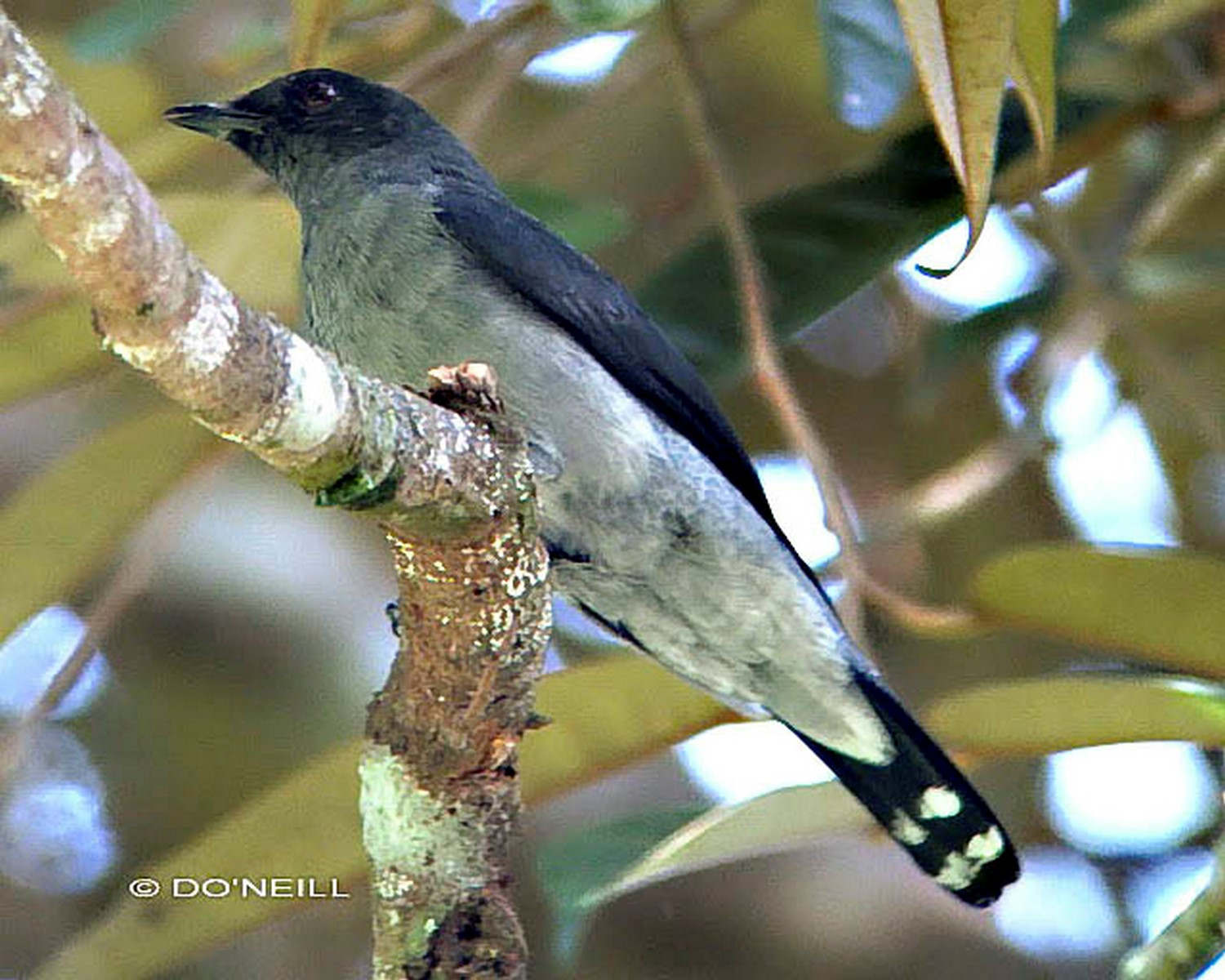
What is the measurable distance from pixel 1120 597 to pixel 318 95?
2144 millimetres

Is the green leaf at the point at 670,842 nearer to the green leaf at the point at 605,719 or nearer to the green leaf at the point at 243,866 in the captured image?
the green leaf at the point at 605,719

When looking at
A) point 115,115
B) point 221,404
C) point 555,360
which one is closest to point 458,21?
point 115,115

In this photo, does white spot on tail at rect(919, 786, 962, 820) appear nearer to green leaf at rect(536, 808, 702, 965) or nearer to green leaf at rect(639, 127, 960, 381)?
green leaf at rect(536, 808, 702, 965)

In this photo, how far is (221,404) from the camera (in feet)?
7.78

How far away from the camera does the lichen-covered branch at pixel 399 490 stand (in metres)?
2.10

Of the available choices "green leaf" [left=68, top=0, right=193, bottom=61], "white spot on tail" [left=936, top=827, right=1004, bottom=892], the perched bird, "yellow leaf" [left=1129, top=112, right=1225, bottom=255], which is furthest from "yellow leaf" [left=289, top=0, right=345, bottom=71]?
"yellow leaf" [left=1129, top=112, right=1225, bottom=255]

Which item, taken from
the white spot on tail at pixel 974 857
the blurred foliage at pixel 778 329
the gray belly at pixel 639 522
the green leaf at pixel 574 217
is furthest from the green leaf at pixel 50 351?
the white spot on tail at pixel 974 857

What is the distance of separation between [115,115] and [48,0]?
226cm

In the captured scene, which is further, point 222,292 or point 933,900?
point 933,900

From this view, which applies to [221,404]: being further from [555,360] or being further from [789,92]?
[789,92]

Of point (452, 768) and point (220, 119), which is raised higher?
point (220, 119)

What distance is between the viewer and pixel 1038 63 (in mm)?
3439

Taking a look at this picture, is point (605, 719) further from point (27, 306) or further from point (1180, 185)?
point (1180, 185)

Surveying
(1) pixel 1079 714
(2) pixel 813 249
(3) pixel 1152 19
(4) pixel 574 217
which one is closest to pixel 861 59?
(2) pixel 813 249
